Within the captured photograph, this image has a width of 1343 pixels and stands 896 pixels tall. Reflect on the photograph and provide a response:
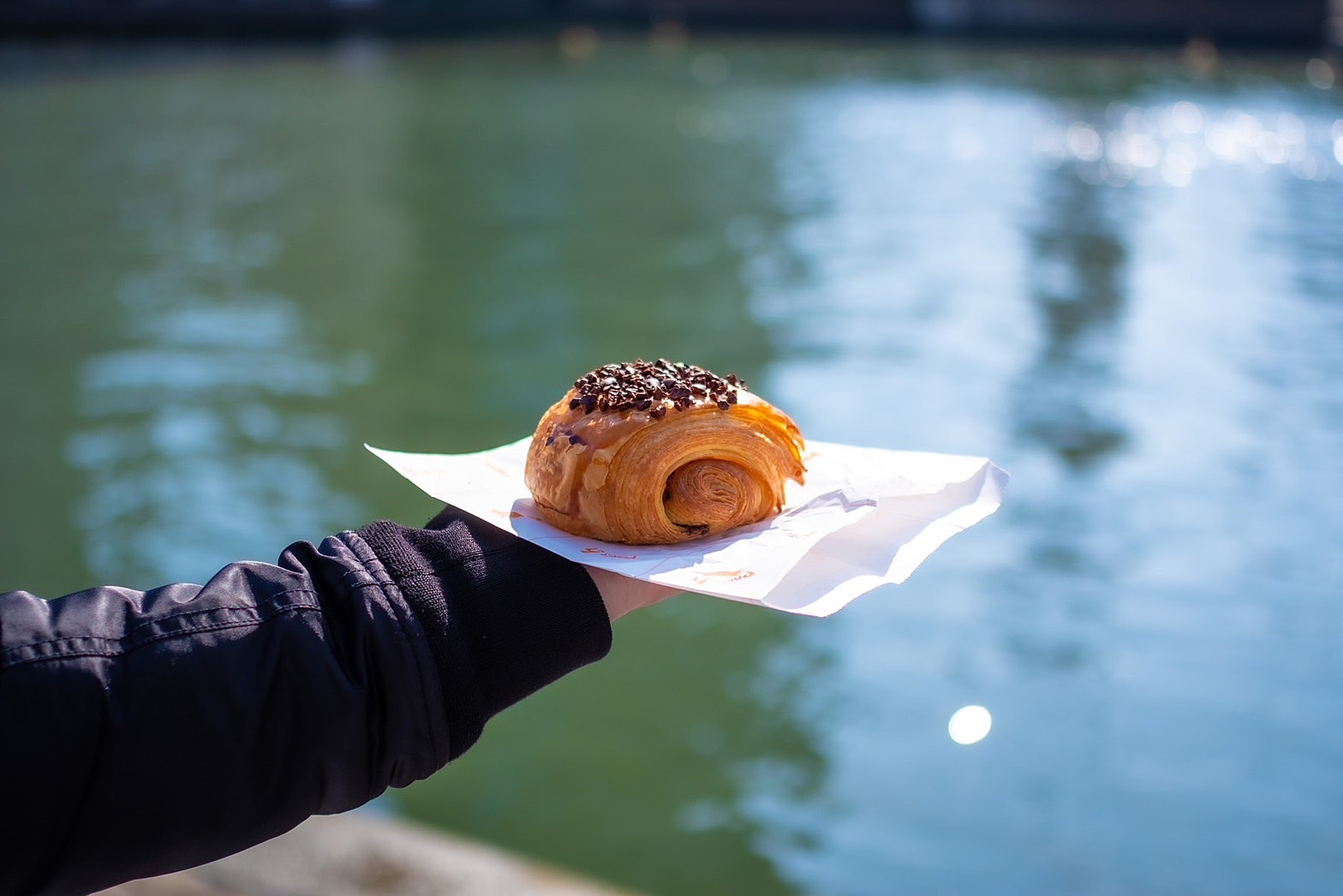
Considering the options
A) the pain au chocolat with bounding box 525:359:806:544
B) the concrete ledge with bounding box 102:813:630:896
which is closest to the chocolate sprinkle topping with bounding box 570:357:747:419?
the pain au chocolat with bounding box 525:359:806:544

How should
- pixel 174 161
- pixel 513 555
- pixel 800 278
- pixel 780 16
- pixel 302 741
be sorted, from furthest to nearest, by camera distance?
pixel 780 16 → pixel 174 161 → pixel 800 278 → pixel 513 555 → pixel 302 741

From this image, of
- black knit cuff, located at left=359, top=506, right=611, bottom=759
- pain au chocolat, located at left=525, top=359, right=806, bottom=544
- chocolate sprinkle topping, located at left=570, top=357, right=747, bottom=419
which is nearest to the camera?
black knit cuff, located at left=359, top=506, right=611, bottom=759

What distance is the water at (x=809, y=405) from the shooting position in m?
4.89

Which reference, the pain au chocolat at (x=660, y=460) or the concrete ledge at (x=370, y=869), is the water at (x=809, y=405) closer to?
the concrete ledge at (x=370, y=869)

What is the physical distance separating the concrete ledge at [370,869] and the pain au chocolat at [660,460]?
75.7 inches

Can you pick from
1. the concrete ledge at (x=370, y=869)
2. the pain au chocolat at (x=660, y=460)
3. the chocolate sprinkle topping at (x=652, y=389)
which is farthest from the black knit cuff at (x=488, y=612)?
the concrete ledge at (x=370, y=869)

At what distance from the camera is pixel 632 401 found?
88.9 inches

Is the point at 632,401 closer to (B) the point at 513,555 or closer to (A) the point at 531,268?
(B) the point at 513,555

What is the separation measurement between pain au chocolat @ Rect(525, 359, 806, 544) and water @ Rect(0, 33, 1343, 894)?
105 inches

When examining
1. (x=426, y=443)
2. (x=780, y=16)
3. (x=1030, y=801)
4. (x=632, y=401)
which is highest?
(x=780, y=16)

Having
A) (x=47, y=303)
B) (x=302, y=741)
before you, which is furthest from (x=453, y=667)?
(x=47, y=303)

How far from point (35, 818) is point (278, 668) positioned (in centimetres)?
32

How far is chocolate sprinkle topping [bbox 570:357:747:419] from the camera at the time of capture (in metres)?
2.26

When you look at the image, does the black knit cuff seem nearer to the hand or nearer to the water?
the hand
